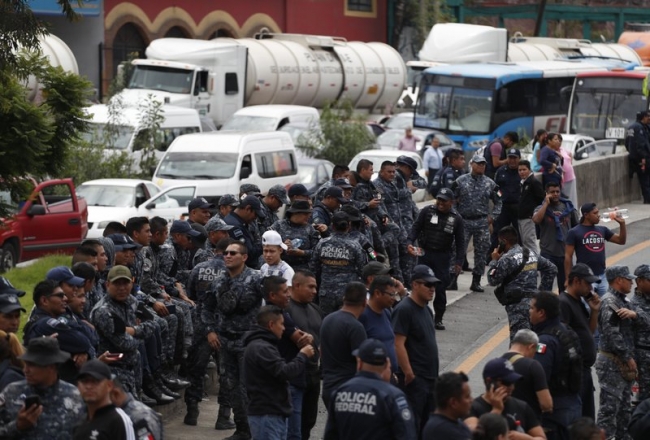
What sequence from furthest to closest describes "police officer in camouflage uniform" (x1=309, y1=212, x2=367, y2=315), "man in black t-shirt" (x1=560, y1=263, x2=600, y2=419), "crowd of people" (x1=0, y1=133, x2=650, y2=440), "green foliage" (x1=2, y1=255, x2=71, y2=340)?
"green foliage" (x1=2, y1=255, x2=71, y2=340), "police officer in camouflage uniform" (x1=309, y1=212, x2=367, y2=315), "man in black t-shirt" (x1=560, y1=263, x2=600, y2=419), "crowd of people" (x1=0, y1=133, x2=650, y2=440)

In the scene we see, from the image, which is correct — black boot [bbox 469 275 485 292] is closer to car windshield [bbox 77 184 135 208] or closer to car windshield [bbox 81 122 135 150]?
Answer: car windshield [bbox 77 184 135 208]

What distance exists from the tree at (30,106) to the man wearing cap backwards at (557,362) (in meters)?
5.14

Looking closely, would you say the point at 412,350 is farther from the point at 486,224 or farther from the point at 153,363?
the point at 486,224

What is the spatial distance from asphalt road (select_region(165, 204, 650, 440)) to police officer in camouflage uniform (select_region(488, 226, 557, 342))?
0.85m

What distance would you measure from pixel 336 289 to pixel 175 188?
40.6 feet

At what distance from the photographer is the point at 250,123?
35.9m

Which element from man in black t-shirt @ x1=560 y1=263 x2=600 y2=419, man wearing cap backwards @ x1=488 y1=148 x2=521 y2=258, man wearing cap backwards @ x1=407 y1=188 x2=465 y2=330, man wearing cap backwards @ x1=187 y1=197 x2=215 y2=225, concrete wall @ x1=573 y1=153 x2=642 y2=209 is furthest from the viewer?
concrete wall @ x1=573 y1=153 x2=642 y2=209

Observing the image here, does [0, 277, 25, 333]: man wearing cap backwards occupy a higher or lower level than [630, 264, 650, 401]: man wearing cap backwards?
higher

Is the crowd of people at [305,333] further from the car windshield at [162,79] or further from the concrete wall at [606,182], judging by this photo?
the car windshield at [162,79]

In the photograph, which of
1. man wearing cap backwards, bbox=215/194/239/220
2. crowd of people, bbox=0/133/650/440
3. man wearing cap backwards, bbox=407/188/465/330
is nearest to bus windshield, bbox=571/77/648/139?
man wearing cap backwards, bbox=407/188/465/330

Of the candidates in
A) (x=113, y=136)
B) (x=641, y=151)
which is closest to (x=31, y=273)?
(x=113, y=136)

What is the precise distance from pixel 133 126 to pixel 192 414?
1920 cm

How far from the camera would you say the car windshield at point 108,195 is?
79.5 feet

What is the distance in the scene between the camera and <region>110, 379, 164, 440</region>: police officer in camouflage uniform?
765 cm
